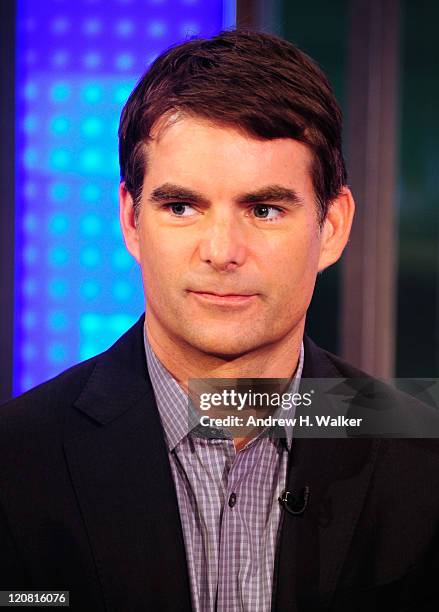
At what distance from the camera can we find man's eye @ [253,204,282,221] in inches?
51.6

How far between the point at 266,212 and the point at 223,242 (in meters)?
0.10

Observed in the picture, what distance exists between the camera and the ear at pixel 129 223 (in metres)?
1.45

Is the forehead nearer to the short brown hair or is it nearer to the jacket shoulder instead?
the short brown hair

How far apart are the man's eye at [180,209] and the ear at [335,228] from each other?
0.26 m

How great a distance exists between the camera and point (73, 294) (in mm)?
1871

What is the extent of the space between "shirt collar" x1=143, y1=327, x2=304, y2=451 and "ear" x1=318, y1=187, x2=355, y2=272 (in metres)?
0.23

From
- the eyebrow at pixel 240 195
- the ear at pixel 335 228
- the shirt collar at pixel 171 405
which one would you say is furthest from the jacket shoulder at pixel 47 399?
the ear at pixel 335 228

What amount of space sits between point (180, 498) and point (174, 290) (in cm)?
31

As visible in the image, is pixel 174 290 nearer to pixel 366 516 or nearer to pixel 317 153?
pixel 317 153

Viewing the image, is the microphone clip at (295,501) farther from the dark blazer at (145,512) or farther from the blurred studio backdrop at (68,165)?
the blurred studio backdrop at (68,165)

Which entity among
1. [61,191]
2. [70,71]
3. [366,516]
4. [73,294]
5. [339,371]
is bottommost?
[366,516]

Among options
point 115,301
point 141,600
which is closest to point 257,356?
point 141,600

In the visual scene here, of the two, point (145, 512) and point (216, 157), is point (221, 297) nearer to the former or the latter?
point (216, 157)

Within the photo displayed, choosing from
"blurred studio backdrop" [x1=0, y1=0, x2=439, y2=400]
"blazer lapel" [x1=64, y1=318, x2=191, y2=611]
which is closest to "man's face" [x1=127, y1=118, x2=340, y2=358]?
"blazer lapel" [x1=64, y1=318, x2=191, y2=611]
